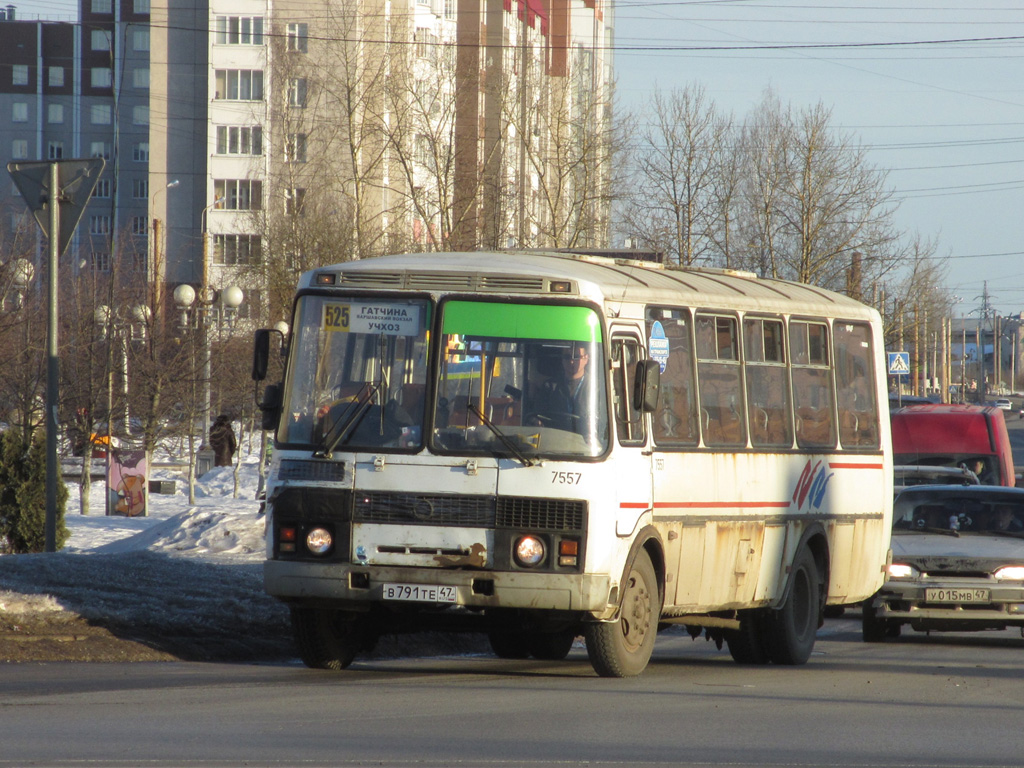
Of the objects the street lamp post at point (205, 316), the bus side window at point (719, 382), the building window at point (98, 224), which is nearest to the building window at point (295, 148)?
the street lamp post at point (205, 316)

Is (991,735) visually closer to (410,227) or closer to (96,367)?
(96,367)

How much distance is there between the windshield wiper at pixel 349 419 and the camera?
981 cm

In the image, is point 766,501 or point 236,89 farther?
point 236,89

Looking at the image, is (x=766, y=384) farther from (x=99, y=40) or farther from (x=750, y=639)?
(x=99, y=40)

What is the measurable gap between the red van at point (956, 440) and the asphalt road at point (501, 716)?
16436 mm

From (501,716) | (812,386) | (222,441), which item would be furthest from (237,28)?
(501,716)

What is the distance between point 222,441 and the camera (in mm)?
36125

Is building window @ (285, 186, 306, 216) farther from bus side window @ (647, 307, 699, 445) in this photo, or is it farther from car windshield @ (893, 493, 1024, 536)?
bus side window @ (647, 307, 699, 445)

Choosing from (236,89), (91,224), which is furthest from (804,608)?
(91,224)

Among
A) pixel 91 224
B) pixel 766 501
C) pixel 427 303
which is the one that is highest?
pixel 91 224

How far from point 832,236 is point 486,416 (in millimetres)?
36767

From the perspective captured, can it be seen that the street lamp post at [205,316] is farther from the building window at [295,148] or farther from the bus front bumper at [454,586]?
the bus front bumper at [454,586]

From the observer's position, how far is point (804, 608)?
41.9ft

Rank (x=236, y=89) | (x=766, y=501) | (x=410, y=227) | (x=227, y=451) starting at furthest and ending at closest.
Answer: (x=236, y=89)
(x=410, y=227)
(x=227, y=451)
(x=766, y=501)
